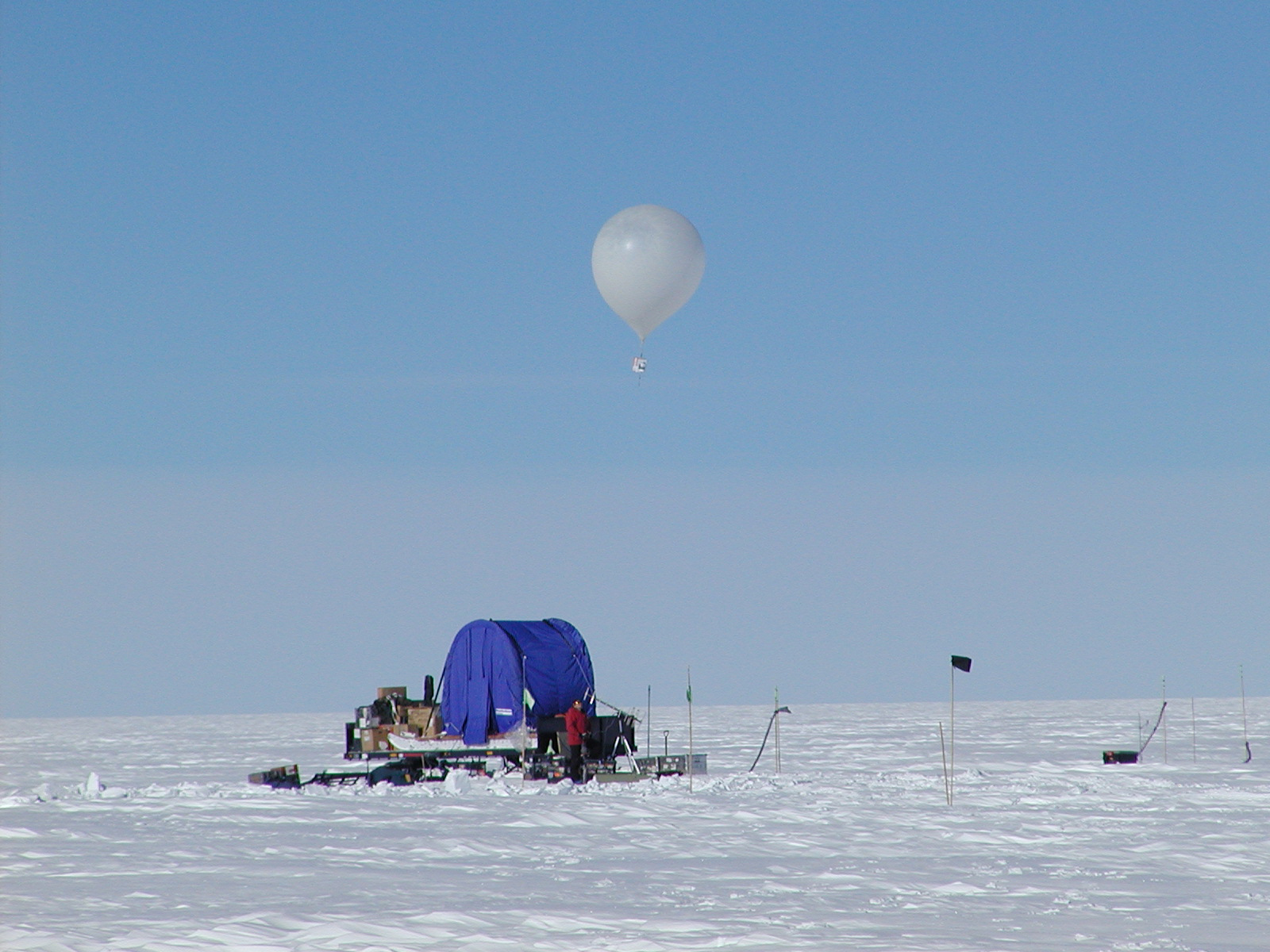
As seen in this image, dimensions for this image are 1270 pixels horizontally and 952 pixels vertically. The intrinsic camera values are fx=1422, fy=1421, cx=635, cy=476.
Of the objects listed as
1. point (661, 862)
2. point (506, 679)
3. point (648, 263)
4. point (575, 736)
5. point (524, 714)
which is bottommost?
point (661, 862)

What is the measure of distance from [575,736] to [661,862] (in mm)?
Result: 8091

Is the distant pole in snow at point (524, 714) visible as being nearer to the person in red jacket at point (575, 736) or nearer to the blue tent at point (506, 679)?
the blue tent at point (506, 679)

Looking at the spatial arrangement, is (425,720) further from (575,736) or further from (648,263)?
(648,263)

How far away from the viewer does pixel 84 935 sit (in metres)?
9.25

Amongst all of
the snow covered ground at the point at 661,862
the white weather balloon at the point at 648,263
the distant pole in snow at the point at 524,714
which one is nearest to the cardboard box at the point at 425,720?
the distant pole in snow at the point at 524,714

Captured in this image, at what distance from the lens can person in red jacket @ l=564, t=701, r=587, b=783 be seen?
20.7 meters

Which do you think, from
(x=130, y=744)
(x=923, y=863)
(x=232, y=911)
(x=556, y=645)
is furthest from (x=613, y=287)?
(x=130, y=744)

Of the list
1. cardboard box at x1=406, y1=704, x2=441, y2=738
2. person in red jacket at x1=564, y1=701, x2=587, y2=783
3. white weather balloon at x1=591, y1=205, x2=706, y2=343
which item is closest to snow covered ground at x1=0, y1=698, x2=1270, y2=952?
person in red jacket at x1=564, y1=701, x2=587, y2=783

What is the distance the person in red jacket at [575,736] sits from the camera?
67.9 feet

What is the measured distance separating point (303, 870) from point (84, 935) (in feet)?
10.3

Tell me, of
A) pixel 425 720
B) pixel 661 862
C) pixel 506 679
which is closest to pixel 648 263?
pixel 506 679

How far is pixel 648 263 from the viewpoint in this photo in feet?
71.4

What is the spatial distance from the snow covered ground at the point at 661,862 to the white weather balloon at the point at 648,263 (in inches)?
291

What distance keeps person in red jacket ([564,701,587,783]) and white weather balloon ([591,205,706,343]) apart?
6.28m
